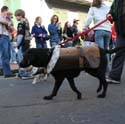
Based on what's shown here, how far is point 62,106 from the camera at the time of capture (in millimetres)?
8375

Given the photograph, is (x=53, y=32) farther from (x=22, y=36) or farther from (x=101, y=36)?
(x=101, y=36)

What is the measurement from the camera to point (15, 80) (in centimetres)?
1294

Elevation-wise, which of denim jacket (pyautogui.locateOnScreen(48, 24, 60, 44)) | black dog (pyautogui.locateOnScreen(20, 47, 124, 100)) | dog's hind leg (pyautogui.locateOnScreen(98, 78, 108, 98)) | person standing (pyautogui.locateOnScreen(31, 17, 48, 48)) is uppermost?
black dog (pyautogui.locateOnScreen(20, 47, 124, 100))

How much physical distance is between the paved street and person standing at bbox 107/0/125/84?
0.79 ft

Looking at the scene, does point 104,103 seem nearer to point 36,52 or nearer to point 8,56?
point 36,52

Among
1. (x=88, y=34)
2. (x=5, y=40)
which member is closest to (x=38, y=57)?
(x=88, y=34)

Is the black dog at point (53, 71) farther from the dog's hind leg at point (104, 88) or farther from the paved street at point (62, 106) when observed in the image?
the paved street at point (62, 106)

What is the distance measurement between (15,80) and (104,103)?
473cm

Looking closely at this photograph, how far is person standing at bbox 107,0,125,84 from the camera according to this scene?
10.3m

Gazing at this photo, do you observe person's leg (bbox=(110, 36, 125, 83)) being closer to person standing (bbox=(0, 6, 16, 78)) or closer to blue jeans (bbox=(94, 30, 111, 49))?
blue jeans (bbox=(94, 30, 111, 49))

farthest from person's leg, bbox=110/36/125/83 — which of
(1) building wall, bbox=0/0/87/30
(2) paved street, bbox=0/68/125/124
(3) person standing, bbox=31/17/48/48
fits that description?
(1) building wall, bbox=0/0/87/30

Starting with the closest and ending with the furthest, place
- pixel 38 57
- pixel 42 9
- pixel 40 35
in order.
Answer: pixel 38 57 → pixel 40 35 → pixel 42 9

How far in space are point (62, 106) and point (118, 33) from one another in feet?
9.22

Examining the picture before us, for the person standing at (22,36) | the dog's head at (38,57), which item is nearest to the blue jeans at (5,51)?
the person standing at (22,36)
